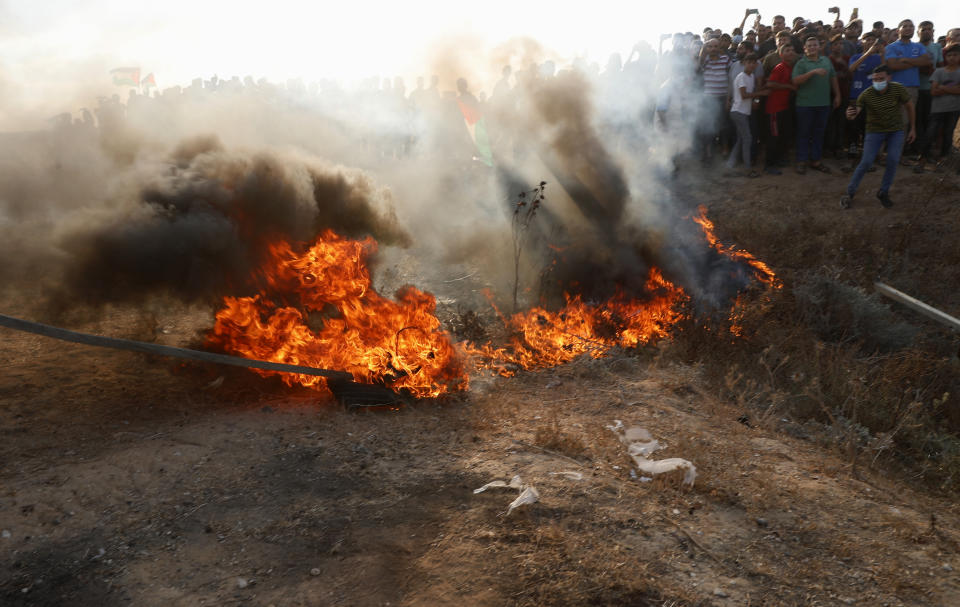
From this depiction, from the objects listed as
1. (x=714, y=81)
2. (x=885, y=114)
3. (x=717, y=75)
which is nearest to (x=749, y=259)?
(x=885, y=114)

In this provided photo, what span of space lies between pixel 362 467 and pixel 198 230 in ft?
11.2

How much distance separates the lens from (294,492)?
4801 mm

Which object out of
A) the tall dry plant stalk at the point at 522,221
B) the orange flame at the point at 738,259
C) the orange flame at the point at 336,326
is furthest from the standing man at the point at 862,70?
the orange flame at the point at 336,326

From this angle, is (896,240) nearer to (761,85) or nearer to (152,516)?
(761,85)

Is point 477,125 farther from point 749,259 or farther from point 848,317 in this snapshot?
point 848,317

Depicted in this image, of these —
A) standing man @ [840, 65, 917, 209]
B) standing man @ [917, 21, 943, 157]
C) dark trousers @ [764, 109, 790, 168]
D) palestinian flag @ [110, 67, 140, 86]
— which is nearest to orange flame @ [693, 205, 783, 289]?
standing man @ [840, 65, 917, 209]

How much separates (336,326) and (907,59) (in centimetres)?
1168

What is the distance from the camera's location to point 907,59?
10.4 metres

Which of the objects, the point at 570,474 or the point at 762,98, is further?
the point at 762,98

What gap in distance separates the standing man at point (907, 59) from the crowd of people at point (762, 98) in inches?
0.8

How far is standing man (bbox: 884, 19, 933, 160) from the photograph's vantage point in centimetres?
1039

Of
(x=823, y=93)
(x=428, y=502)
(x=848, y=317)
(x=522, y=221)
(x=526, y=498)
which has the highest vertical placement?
(x=823, y=93)

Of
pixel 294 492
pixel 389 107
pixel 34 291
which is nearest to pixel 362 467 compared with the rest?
pixel 294 492

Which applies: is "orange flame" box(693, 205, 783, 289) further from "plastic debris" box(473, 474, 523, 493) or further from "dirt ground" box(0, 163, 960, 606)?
"plastic debris" box(473, 474, 523, 493)
